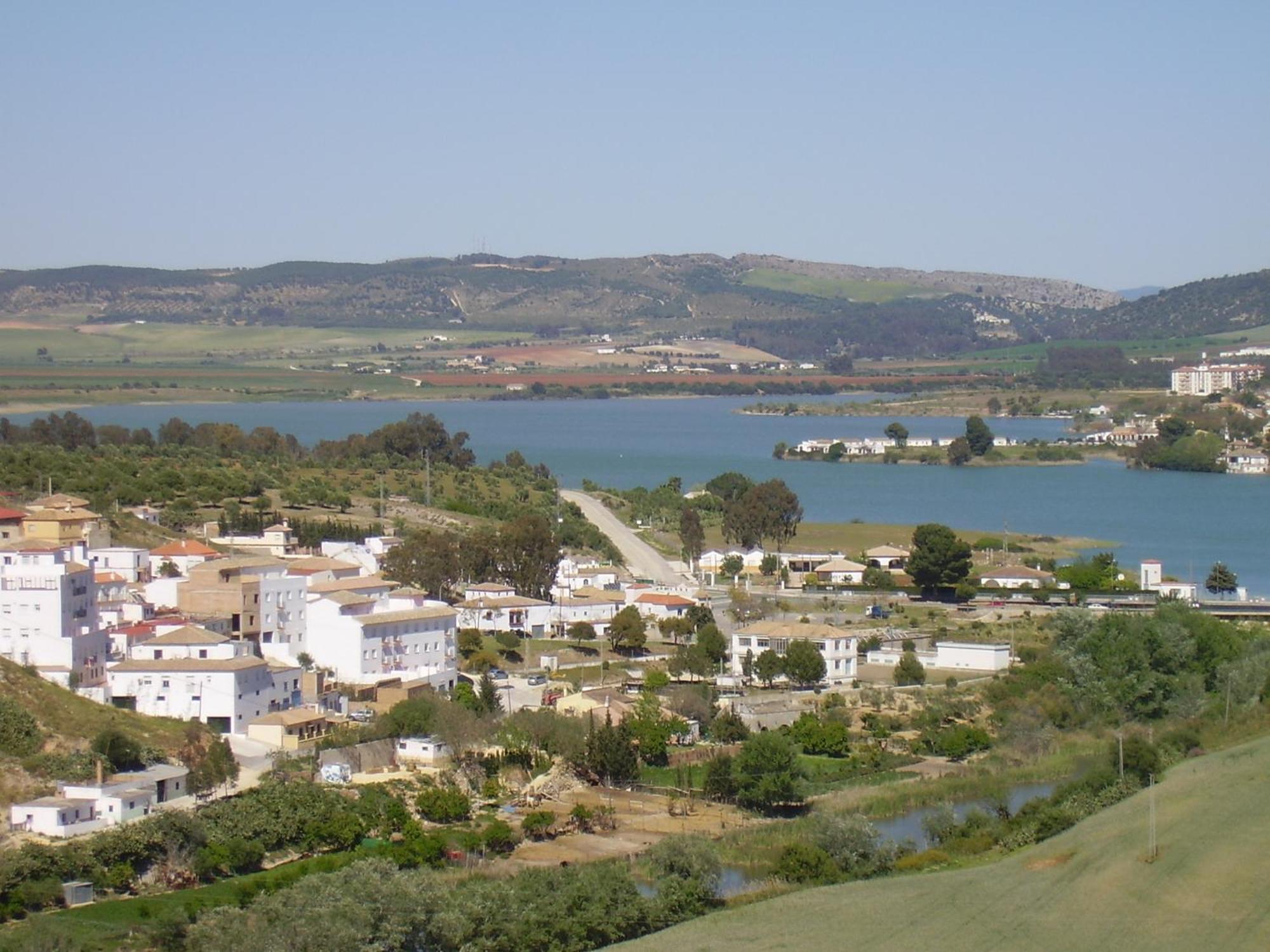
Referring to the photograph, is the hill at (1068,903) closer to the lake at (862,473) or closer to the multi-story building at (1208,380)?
the lake at (862,473)

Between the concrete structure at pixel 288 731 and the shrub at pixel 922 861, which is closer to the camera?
the shrub at pixel 922 861

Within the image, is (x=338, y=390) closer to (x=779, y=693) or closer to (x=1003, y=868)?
(x=779, y=693)

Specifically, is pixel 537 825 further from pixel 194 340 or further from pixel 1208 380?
pixel 194 340

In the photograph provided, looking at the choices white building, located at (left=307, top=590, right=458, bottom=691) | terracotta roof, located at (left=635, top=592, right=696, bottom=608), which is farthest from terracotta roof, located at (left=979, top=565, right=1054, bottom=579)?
white building, located at (left=307, top=590, right=458, bottom=691)

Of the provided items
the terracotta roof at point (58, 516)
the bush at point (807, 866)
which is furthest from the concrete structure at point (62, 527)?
the bush at point (807, 866)

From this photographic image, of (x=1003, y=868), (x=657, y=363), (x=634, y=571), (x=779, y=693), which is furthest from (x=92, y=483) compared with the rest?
(x=657, y=363)

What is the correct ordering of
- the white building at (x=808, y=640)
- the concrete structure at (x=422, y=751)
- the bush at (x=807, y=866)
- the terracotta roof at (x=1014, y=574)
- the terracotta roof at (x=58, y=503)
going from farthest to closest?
the terracotta roof at (x=1014, y=574) < the terracotta roof at (x=58, y=503) < the white building at (x=808, y=640) < the concrete structure at (x=422, y=751) < the bush at (x=807, y=866)
